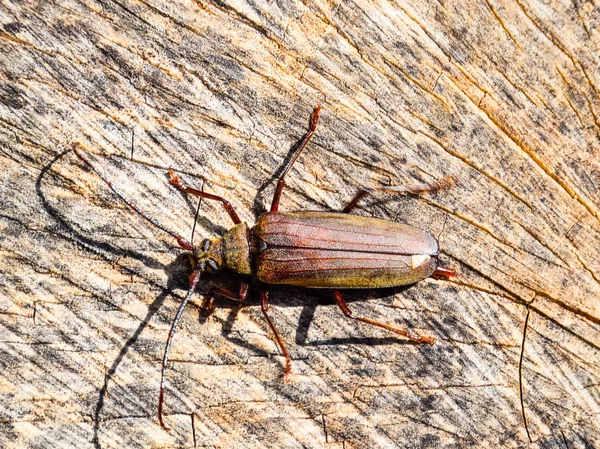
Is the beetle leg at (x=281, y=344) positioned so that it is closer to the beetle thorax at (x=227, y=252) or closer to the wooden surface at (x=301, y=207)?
the wooden surface at (x=301, y=207)

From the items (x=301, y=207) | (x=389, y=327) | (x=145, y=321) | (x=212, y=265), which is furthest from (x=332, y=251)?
(x=145, y=321)

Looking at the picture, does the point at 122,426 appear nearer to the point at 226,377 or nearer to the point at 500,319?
the point at 226,377

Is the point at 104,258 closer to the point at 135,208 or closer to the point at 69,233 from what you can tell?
the point at 69,233

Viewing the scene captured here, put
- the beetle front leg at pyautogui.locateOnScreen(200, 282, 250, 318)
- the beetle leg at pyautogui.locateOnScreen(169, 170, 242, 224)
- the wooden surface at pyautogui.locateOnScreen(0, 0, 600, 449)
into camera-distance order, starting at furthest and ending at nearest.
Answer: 1. the beetle front leg at pyautogui.locateOnScreen(200, 282, 250, 318)
2. the beetle leg at pyautogui.locateOnScreen(169, 170, 242, 224)
3. the wooden surface at pyautogui.locateOnScreen(0, 0, 600, 449)

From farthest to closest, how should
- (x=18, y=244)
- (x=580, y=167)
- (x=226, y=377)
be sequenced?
(x=580, y=167)
(x=226, y=377)
(x=18, y=244)

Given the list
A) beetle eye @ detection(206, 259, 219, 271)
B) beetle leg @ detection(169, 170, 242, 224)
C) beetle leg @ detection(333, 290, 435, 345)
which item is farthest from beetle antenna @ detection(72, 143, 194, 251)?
beetle leg @ detection(333, 290, 435, 345)

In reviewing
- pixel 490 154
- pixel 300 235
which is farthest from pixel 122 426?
pixel 490 154

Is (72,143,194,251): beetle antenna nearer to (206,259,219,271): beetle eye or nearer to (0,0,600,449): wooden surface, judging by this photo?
(0,0,600,449): wooden surface
